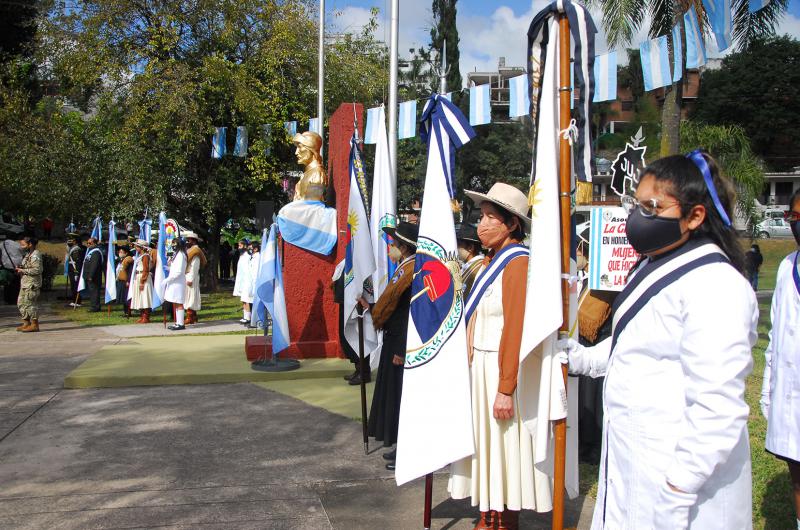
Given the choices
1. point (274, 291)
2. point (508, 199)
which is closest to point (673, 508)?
point (508, 199)

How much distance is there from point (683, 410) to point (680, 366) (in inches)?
5.9

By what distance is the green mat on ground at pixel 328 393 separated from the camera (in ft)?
24.4

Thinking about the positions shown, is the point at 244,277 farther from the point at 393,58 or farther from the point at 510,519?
the point at 510,519

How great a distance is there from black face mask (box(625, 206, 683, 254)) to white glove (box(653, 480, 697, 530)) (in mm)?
839

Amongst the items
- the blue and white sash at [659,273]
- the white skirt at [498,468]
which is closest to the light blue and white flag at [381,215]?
the white skirt at [498,468]

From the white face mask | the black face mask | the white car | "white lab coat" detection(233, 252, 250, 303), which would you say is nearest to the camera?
the black face mask

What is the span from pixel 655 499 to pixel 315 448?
4093 millimetres

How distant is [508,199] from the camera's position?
4.08 m

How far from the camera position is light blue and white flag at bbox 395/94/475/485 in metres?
3.95

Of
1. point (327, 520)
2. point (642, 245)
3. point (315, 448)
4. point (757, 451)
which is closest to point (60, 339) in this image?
point (315, 448)

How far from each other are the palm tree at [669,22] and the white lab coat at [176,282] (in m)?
9.72

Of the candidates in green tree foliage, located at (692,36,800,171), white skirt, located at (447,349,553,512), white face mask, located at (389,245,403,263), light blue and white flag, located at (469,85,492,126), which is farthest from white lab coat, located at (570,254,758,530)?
green tree foliage, located at (692,36,800,171)

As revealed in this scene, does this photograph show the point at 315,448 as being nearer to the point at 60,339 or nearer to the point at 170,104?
the point at 60,339

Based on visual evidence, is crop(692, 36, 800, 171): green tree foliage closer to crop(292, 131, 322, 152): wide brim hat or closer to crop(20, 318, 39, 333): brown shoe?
crop(292, 131, 322, 152): wide brim hat
